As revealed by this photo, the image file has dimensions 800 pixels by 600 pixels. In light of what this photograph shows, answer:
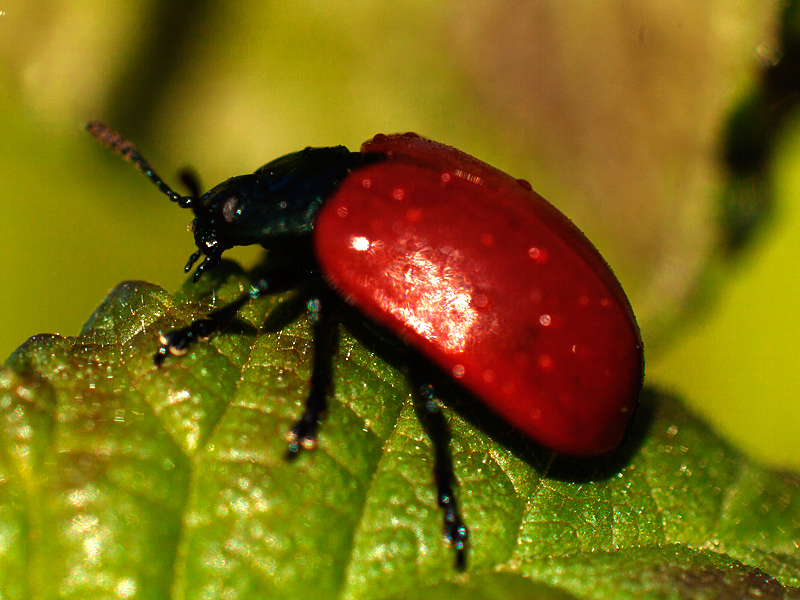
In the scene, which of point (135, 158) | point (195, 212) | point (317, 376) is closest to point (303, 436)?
point (317, 376)

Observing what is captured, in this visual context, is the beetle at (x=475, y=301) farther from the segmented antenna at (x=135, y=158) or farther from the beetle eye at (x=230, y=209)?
the segmented antenna at (x=135, y=158)

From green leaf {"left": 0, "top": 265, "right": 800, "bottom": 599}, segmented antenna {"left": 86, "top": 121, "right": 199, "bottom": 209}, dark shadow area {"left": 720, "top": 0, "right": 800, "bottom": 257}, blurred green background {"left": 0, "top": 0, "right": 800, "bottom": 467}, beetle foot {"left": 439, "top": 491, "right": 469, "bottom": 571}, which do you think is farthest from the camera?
blurred green background {"left": 0, "top": 0, "right": 800, "bottom": 467}

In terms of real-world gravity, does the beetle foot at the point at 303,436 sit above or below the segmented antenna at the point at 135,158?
below

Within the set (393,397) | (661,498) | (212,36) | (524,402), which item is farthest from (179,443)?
(212,36)

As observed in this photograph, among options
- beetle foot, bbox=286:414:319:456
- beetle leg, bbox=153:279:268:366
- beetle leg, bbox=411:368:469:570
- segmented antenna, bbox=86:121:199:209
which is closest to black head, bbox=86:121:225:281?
segmented antenna, bbox=86:121:199:209

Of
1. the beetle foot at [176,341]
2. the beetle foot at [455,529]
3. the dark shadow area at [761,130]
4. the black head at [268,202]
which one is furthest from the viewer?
the dark shadow area at [761,130]

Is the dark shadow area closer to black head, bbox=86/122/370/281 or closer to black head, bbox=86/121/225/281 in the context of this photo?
black head, bbox=86/122/370/281

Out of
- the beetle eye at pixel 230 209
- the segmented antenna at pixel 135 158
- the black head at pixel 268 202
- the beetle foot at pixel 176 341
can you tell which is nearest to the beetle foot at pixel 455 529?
the beetle foot at pixel 176 341
